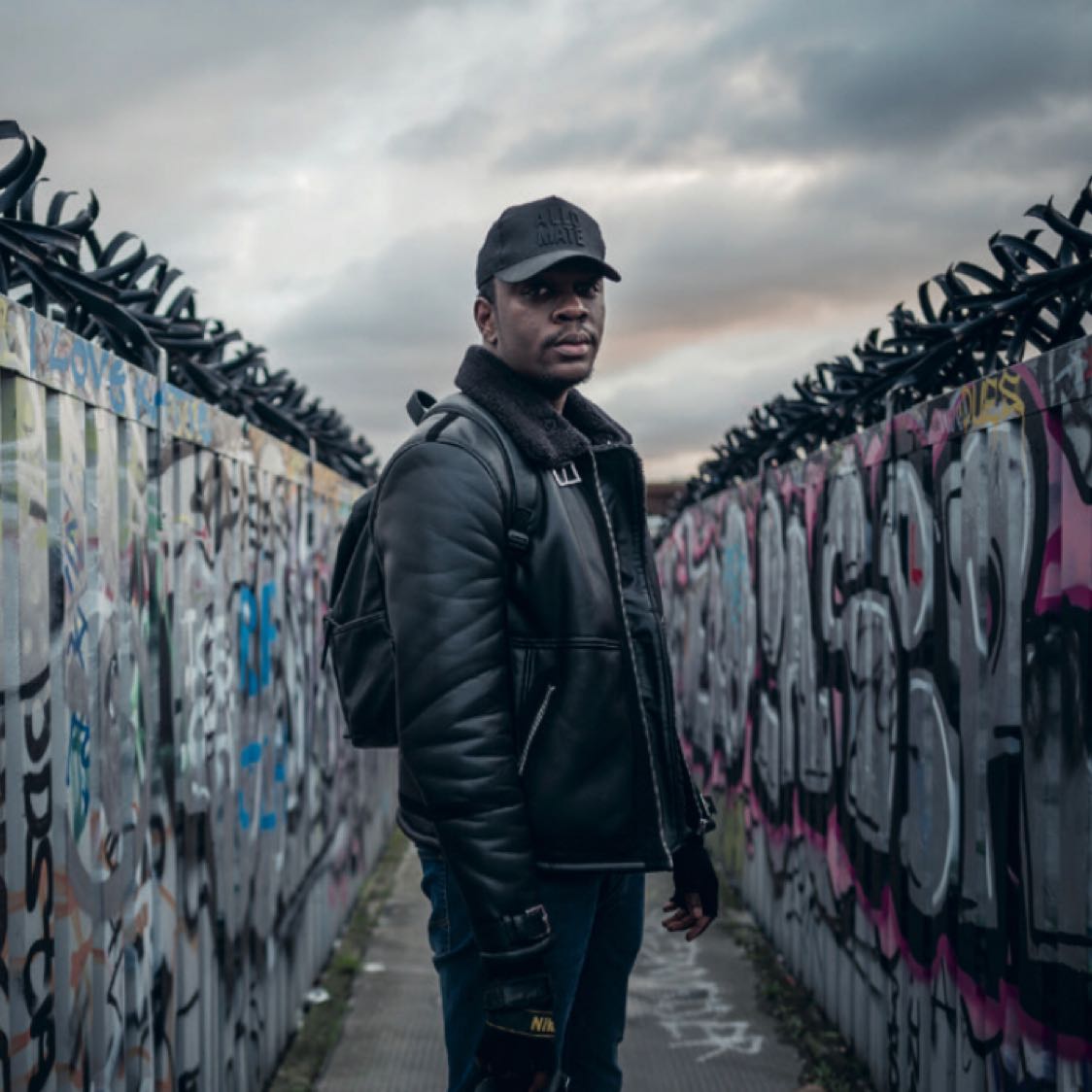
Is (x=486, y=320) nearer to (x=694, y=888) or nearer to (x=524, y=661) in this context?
(x=524, y=661)

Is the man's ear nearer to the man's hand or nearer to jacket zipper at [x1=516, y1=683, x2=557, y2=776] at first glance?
jacket zipper at [x1=516, y1=683, x2=557, y2=776]

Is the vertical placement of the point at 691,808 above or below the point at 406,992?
above

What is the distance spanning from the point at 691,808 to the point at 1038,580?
1.08 metres

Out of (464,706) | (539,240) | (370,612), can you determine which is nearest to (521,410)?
(539,240)

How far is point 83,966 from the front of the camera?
3.05m

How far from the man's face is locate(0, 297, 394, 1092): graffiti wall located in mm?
1003

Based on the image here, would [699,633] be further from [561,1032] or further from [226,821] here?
[561,1032]

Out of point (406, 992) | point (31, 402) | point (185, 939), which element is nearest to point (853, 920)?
point (406, 992)

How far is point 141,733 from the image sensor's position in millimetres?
3541

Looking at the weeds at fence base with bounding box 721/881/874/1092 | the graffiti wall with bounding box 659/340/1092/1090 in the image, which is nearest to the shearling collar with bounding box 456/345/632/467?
the graffiti wall with bounding box 659/340/1092/1090

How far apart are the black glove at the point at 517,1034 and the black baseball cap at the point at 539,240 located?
1341mm

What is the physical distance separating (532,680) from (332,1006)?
407 centimetres

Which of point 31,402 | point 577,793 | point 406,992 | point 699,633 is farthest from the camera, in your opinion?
→ point 699,633

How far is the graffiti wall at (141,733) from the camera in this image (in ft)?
8.97
